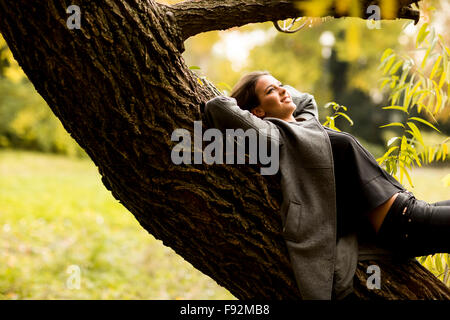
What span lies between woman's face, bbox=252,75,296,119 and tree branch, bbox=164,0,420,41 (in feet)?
1.55

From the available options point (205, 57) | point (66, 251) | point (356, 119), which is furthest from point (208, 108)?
point (205, 57)

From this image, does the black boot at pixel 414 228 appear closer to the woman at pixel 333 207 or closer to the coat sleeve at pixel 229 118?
the woman at pixel 333 207

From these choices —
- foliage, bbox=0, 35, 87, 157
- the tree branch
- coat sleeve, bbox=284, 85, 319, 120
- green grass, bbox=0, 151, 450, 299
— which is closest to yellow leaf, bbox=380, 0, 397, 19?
the tree branch

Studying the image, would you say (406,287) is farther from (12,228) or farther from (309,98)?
(12,228)

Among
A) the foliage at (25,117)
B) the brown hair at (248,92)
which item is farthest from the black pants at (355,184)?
the foliage at (25,117)

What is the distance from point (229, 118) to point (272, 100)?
565mm

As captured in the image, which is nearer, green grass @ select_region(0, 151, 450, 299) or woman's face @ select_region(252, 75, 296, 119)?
woman's face @ select_region(252, 75, 296, 119)

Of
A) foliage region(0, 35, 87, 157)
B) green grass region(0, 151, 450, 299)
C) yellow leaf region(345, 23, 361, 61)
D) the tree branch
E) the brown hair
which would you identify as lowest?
green grass region(0, 151, 450, 299)

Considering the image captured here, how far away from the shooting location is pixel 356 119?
1416cm

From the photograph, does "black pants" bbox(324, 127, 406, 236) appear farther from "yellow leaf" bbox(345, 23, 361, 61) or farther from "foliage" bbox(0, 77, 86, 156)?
"foliage" bbox(0, 77, 86, 156)

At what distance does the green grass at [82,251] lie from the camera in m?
4.45

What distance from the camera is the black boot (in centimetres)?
180

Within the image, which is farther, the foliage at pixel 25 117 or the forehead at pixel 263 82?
the foliage at pixel 25 117

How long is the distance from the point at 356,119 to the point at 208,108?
13.2 m
